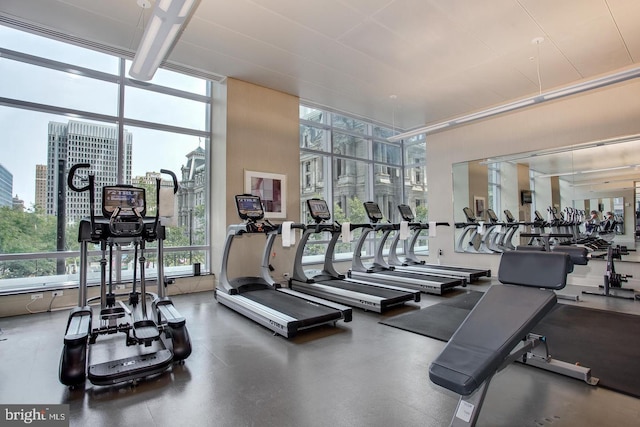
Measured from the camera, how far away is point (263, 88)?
21.6ft

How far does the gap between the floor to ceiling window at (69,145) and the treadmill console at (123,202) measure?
1459 millimetres

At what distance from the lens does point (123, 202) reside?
134 inches

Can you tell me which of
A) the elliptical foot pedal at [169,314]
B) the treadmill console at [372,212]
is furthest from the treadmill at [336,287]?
the elliptical foot pedal at [169,314]

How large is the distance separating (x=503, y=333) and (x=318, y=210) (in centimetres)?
401

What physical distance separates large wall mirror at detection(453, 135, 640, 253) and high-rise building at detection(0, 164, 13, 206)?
7.97m

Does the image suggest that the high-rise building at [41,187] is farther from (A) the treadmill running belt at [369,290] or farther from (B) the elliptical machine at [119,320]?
(A) the treadmill running belt at [369,290]

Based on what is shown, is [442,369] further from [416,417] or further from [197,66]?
[197,66]

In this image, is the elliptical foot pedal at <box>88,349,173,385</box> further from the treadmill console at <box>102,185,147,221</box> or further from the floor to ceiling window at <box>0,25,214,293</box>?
the floor to ceiling window at <box>0,25,214,293</box>

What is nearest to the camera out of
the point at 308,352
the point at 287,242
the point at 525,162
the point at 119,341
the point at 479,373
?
the point at 479,373

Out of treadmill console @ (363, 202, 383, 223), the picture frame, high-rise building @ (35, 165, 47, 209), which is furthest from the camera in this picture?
treadmill console @ (363, 202, 383, 223)

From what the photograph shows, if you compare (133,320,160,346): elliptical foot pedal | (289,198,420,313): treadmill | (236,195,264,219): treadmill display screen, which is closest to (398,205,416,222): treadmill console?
(289,198,420,313): treadmill

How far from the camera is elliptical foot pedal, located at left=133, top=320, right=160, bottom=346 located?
275 centimetres

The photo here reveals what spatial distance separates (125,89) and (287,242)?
12.8 feet

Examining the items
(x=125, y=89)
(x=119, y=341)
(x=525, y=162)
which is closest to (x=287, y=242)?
(x=119, y=341)
